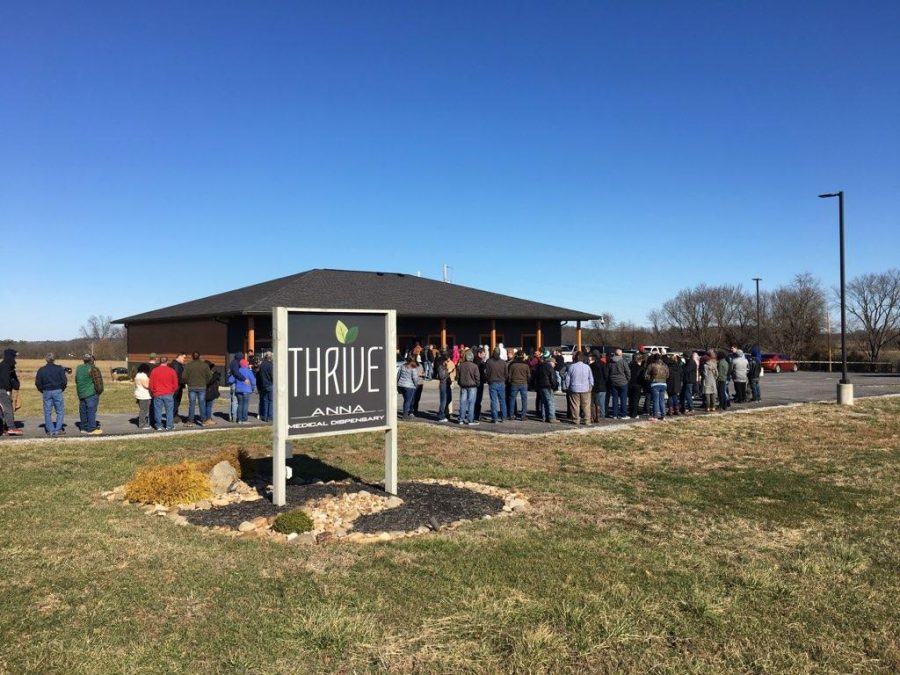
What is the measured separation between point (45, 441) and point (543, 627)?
1126cm

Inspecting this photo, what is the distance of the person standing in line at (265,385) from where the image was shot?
15195mm

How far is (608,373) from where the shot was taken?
15719mm

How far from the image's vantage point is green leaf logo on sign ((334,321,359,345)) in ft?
24.4

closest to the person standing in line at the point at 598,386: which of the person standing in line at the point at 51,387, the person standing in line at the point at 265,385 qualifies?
the person standing in line at the point at 265,385

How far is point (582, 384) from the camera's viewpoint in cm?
1498

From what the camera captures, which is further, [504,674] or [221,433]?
[221,433]

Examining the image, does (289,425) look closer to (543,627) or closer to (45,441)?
(543,627)

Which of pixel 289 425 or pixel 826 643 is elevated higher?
pixel 289 425

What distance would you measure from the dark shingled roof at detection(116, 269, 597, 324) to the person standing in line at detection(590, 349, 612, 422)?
15506 mm

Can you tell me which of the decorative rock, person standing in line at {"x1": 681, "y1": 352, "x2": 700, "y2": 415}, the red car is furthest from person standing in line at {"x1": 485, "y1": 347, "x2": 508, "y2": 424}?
the red car

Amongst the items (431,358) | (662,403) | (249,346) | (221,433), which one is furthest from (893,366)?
(221,433)

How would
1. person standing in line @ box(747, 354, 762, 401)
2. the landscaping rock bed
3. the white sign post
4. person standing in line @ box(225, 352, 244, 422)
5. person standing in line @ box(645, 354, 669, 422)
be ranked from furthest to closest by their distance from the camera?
person standing in line @ box(747, 354, 762, 401) → person standing in line @ box(645, 354, 669, 422) → person standing in line @ box(225, 352, 244, 422) → the white sign post → the landscaping rock bed

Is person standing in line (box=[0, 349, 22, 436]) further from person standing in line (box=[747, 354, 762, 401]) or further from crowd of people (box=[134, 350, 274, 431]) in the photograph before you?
person standing in line (box=[747, 354, 762, 401])

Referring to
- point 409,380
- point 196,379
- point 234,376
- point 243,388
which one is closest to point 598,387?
point 409,380
